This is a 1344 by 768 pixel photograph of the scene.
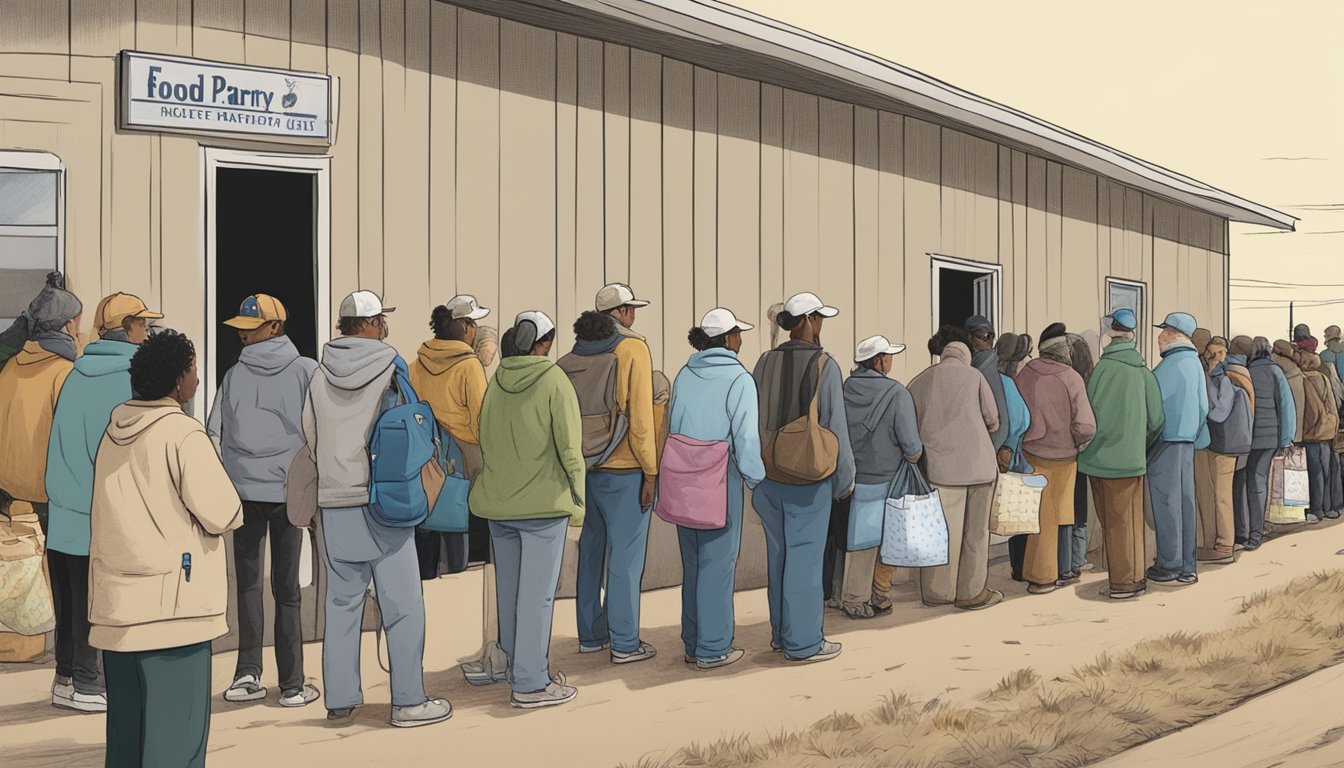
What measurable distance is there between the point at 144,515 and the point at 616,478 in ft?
9.86

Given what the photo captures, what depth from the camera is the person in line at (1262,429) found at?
37.0ft

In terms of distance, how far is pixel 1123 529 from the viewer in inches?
363

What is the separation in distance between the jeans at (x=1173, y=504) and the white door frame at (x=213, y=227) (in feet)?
18.5

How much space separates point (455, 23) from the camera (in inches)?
327

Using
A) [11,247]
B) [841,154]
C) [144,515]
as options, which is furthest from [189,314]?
[841,154]

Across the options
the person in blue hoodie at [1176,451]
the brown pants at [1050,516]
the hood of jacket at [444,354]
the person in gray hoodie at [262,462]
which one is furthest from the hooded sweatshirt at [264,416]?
the person in blue hoodie at [1176,451]

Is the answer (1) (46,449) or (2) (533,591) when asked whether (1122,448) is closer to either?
(2) (533,591)

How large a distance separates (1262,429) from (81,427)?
359 inches

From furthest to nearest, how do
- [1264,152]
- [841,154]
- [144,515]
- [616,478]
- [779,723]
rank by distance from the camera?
[1264,152]
[841,154]
[616,478]
[779,723]
[144,515]

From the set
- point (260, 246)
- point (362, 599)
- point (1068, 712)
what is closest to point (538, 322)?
point (362, 599)

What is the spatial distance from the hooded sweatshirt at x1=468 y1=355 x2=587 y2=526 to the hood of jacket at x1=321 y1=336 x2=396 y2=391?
64 centimetres

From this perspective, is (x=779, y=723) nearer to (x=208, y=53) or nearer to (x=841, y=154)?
(x=208, y=53)

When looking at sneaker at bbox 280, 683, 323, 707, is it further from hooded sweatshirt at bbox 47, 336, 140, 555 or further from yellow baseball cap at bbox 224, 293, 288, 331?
yellow baseball cap at bbox 224, 293, 288, 331

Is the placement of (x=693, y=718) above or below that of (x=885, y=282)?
below
